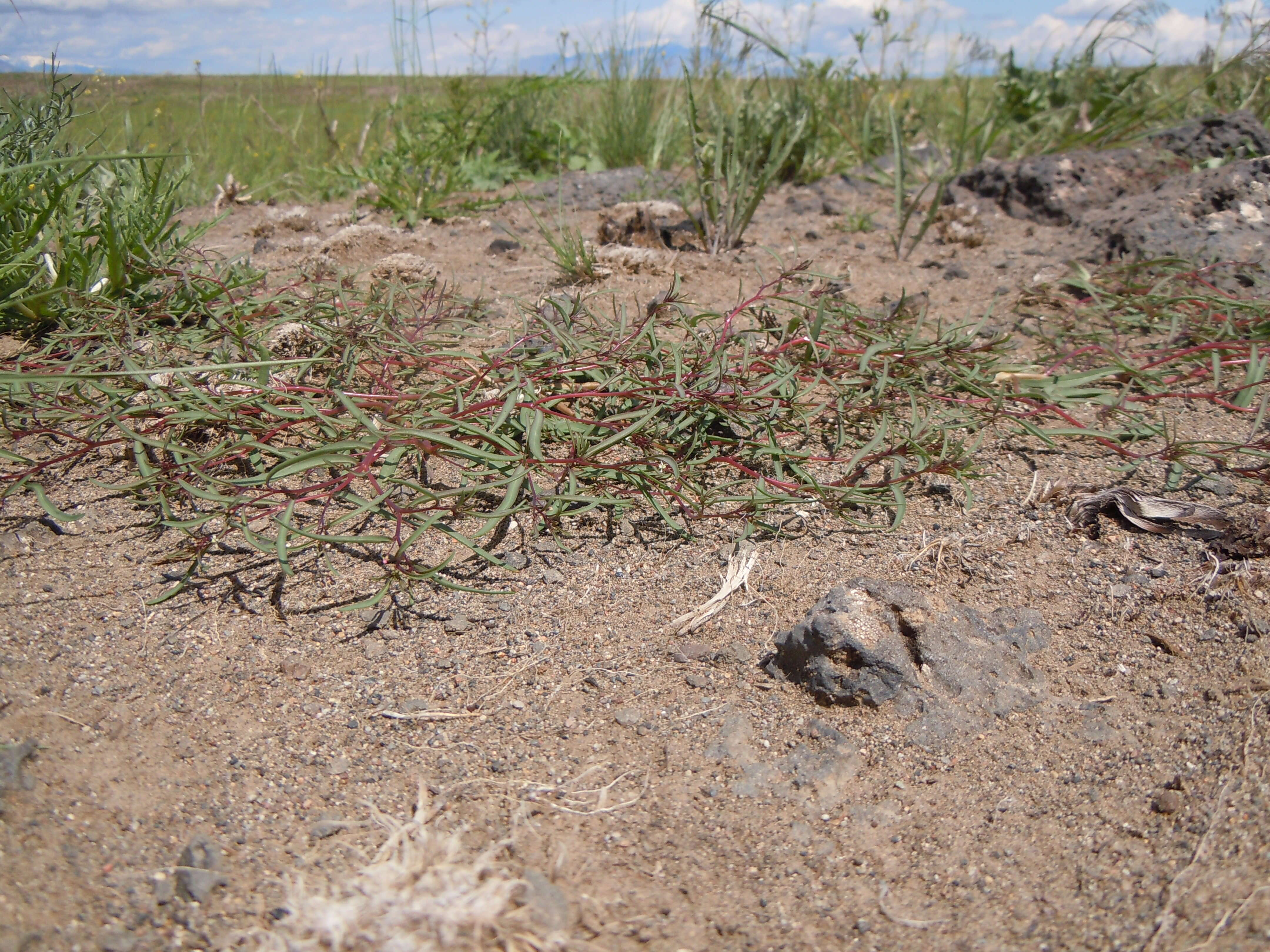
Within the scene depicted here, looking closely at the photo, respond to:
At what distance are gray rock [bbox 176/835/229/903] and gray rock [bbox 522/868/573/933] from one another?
1.35ft

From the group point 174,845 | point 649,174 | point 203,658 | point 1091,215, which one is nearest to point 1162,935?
point 174,845

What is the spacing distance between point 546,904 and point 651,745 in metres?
0.37

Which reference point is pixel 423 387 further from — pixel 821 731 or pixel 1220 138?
pixel 1220 138

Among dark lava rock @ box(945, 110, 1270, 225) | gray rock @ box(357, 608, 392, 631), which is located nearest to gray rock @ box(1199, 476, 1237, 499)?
gray rock @ box(357, 608, 392, 631)

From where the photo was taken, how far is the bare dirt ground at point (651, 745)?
115 centimetres

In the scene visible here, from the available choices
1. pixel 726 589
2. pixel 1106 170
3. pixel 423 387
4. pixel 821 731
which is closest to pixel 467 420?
pixel 423 387

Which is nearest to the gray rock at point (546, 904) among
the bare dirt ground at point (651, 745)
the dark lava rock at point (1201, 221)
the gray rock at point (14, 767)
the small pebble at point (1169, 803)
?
the bare dirt ground at point (651, 745)

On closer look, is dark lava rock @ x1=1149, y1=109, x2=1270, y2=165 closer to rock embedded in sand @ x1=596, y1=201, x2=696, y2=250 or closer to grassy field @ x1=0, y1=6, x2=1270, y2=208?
grassy field @ x1=0, y1=6, x2=1270, y2=208

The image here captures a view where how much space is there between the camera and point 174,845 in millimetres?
1204

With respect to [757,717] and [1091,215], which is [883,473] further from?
[1091,215]

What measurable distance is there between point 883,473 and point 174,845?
63.7 inches

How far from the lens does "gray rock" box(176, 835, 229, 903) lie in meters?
1.14

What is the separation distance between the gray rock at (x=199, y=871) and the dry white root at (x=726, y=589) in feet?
2.79

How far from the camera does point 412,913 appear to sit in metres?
1.02
